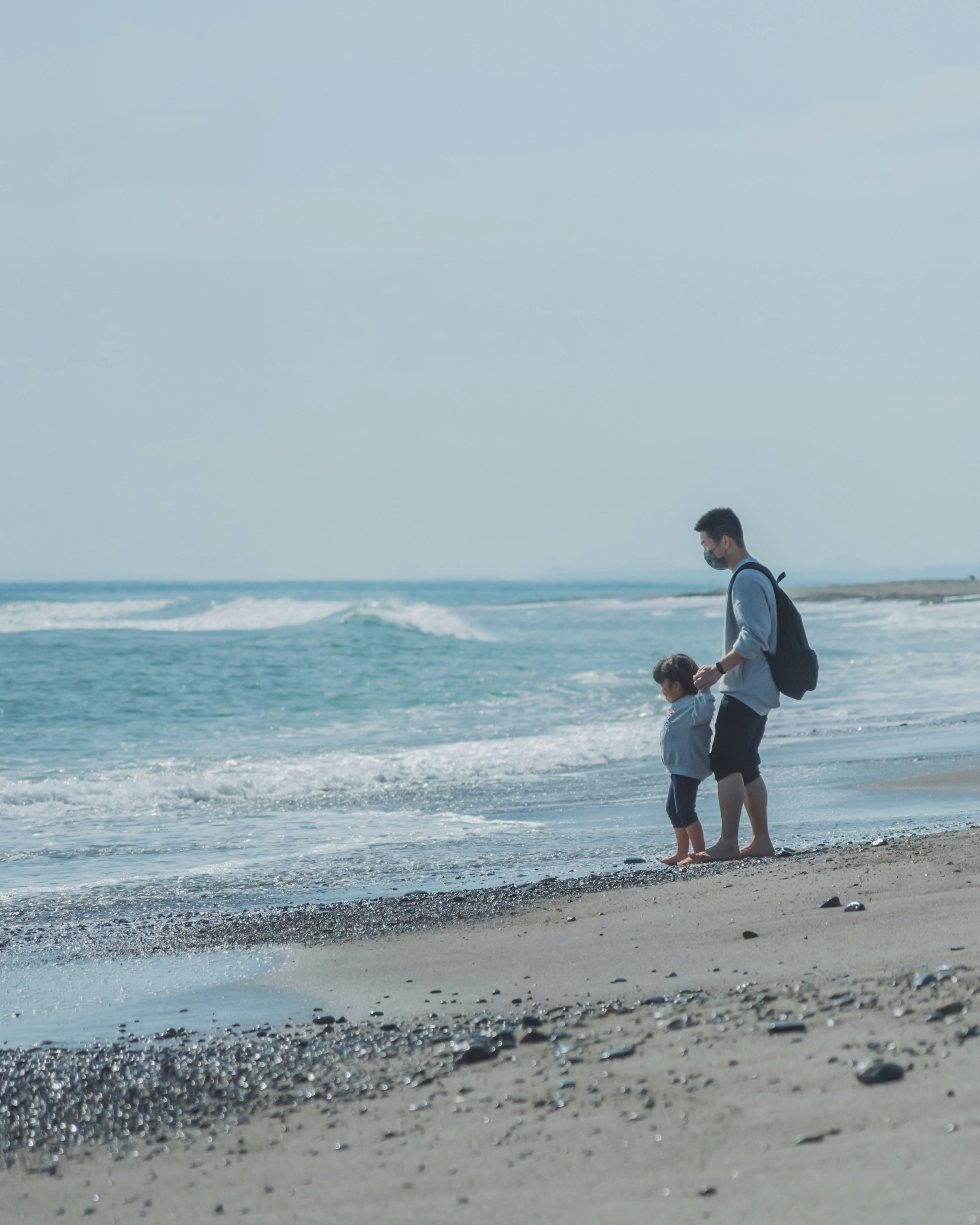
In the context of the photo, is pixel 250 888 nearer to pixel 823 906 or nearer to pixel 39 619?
pixel 823 906

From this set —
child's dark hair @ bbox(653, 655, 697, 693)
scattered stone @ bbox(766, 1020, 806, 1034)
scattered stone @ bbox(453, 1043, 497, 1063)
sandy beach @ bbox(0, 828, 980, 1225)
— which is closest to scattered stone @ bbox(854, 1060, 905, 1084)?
sandy beach @ bbox(0, 828, 980, 1225)

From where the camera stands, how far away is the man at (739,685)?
5.88 metres

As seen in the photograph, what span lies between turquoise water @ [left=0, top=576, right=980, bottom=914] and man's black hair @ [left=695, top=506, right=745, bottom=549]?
1.83 meters

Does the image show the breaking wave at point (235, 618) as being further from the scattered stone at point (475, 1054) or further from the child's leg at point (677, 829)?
the scattered stone at point (475, 1054)

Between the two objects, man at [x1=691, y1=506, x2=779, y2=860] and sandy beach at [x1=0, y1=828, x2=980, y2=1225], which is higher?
man at [x1=691, y1=506, x2=779, y2=860]

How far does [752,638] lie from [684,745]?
2.55ft

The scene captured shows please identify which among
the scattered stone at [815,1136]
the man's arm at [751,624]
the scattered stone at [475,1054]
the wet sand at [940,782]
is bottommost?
the wet sand at [940,782]

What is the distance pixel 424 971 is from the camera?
14.1ft

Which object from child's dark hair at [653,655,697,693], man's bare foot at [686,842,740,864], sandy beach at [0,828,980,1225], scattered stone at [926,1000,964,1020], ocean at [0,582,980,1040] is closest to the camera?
sandy beach at [0,828,980,1225]

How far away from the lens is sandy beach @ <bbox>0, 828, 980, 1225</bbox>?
2.34 m

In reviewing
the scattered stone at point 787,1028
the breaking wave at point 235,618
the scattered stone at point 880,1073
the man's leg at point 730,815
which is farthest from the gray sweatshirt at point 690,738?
the breaking wave at point 235,618

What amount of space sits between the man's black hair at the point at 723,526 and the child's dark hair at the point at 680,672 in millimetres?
686

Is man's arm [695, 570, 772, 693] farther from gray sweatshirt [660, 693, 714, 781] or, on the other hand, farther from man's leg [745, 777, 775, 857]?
man's leg [745, 777, 775, 857]

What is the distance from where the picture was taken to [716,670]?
586cm
